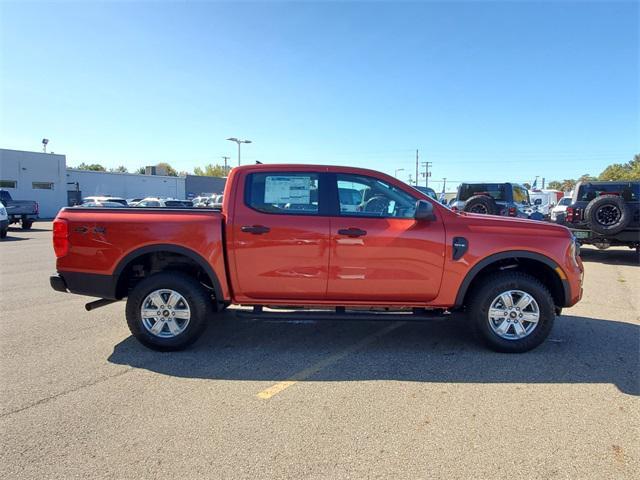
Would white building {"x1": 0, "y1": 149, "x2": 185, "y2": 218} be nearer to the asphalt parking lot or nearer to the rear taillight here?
the asphalt parking lot

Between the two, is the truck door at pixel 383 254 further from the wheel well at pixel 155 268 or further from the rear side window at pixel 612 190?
the rear side window at pixel 612 190

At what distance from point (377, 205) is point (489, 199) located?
29.8 ft

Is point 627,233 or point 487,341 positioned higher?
point 627,233

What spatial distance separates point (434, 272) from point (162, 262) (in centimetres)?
286

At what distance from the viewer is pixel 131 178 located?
4531cm

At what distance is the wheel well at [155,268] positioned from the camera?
4.41 metres

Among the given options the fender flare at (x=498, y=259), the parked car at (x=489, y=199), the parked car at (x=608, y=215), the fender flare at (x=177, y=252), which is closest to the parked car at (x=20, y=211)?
the parked car at (x=489, y=199)

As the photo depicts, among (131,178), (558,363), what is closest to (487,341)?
(558,363)

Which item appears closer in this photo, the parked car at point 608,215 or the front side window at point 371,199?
the front side window at point 371,199

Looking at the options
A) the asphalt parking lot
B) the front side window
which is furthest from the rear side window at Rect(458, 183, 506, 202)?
the front side window

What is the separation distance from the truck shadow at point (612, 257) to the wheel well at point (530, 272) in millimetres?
7582

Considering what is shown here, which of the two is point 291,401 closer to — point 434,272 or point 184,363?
point 184,363

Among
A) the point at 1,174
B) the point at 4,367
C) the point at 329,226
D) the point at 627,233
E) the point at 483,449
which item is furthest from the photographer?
the point at 1,174

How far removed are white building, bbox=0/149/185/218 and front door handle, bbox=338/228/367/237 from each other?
122 feet
